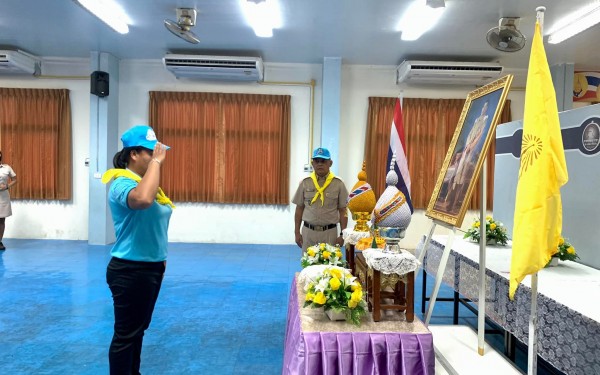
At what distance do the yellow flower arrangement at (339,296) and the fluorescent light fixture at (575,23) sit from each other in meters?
4.84

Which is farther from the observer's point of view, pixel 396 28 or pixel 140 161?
pixel 396 28

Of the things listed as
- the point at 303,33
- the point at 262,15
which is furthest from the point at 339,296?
the point at 303,33

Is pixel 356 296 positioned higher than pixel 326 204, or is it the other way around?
pixel 326 204

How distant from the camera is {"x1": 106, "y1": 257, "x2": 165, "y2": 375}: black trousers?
202cm

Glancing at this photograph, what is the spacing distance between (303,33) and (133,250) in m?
4.65

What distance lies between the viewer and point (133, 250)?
6.63 feet

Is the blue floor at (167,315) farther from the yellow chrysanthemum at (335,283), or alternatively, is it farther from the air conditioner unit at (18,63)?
the air conditioner unit at (18,63)

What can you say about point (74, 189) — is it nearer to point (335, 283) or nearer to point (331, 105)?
point (331, 105)

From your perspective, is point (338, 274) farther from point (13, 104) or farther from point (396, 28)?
point (13, 104)

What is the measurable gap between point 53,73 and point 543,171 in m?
8.32

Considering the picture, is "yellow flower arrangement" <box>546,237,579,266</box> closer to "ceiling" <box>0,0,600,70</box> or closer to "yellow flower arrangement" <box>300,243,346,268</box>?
"yellow flower arrangement" <box>300,243,346,268</box>

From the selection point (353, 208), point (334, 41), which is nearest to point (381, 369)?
point (353, 208)

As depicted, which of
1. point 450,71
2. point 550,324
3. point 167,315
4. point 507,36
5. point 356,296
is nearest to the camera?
point 356,296

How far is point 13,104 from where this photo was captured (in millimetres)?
7363
